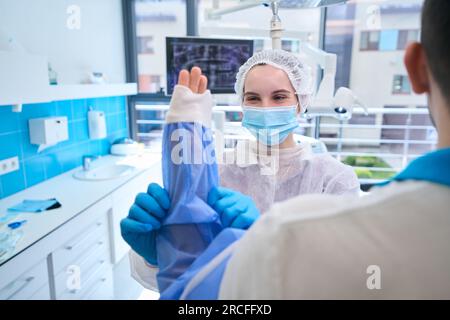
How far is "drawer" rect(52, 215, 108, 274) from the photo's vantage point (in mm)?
1568

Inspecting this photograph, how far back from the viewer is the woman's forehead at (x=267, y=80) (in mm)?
1236

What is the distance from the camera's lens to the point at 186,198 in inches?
25.2

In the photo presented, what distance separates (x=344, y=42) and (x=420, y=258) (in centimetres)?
354

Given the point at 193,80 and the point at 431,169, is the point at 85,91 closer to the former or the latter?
the point at 193,80

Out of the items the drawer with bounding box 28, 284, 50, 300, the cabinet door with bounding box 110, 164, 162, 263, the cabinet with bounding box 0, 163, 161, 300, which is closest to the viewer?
the cabinet with bounding box 0, 163, 161, 300

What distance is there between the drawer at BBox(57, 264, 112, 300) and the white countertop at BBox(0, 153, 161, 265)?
39 centimetres

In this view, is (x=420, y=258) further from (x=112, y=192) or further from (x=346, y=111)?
(x=112, y=192)

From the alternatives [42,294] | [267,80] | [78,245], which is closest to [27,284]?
[42,294]

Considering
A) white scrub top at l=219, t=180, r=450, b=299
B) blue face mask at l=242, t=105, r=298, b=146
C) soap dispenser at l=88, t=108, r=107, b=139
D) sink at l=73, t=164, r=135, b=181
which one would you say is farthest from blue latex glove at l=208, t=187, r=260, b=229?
soap dispenser at l=88, t=108, r=107, b=139

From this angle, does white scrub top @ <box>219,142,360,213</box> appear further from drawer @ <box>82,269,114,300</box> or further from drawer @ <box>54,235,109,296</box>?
drawer @ <box>82,269,114,300</box>

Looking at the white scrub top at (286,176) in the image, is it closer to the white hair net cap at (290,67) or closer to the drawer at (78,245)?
the white hair net cap at (290,67)

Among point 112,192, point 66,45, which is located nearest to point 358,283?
point 112,192

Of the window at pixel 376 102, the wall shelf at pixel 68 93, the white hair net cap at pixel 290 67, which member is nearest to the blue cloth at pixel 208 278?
the white hair net cap at pixel 290 67

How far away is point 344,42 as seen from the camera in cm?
341
